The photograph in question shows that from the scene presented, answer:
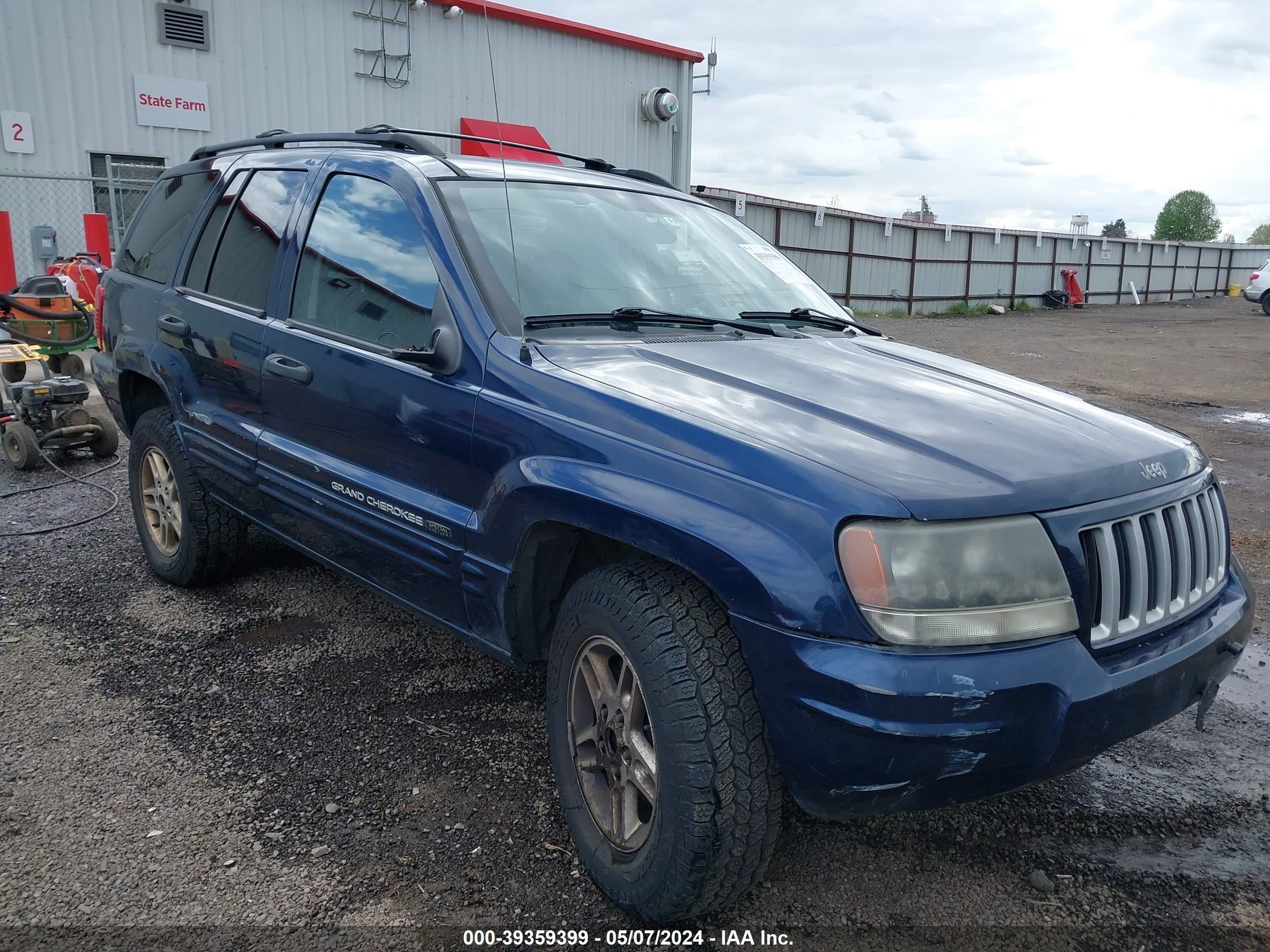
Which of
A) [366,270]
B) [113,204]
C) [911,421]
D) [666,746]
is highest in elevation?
[113,204]

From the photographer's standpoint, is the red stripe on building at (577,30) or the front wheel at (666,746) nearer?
the front wheel at (666,746)

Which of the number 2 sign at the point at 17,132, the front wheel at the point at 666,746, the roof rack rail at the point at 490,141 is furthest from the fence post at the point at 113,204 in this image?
the front wheel at the point at 666,746

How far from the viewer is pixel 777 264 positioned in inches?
149

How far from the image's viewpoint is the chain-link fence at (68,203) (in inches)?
502

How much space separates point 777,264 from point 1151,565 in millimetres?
1955

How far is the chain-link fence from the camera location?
12.8 meters

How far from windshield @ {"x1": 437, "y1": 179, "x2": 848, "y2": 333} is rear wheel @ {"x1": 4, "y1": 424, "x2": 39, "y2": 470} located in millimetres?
4845

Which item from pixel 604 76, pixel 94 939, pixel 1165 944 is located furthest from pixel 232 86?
pixel 1165 944

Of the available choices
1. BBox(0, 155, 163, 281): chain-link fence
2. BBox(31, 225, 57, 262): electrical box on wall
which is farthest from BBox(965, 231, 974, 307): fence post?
BBox(31, 225, 57, 262): electrical box on wall

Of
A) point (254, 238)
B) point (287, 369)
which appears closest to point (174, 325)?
point (254, 238)

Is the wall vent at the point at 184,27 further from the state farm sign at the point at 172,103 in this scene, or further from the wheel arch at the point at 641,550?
the wheel arch at the point at 641,550

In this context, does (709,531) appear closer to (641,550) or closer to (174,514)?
(641,550)

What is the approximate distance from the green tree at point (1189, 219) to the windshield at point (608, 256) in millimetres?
69909

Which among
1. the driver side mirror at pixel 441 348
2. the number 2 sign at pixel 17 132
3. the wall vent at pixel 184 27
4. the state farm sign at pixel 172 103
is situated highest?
the wall vent at pixel 184 27
